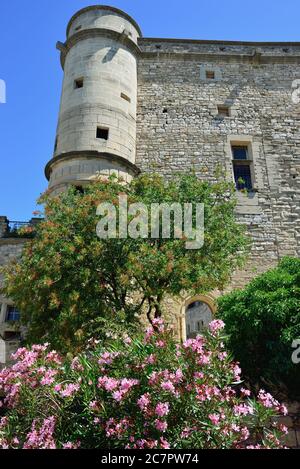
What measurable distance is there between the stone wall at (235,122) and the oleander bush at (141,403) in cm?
749

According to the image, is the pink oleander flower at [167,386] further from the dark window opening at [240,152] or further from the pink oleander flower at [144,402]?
the dark window opening at [240,152]

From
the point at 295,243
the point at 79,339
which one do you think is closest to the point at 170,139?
the point at 295,243

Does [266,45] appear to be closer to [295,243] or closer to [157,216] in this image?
[295,243]

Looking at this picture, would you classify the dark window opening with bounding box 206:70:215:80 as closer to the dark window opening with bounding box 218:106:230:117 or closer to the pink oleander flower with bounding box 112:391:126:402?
the dark window opening with bounding box 218:106:230:117

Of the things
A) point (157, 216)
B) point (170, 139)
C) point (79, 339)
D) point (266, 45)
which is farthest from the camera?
point (266, 45)

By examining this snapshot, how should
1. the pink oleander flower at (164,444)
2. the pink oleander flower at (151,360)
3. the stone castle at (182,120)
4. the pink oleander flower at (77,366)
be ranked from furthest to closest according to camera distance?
the stone castle at (182,120)
the pink oleander flower at (77,366)
the pink oleander flower at (151,360)
the pink oleander flower at (164,444)

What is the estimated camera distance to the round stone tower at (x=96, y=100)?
435 inches

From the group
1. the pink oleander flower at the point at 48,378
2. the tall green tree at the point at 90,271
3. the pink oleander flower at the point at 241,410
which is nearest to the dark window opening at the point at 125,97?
the tall green tree at the point at 90,271

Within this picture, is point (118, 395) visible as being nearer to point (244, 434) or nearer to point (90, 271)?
point (244, 434)

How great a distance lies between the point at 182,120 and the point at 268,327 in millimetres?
8887

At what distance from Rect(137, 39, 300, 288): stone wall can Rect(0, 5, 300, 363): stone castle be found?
0.04m

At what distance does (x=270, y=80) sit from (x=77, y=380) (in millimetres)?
13978

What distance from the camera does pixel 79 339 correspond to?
6.54m

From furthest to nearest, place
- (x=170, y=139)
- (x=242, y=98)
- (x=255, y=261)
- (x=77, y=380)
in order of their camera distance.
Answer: (x=242, y=98) → (x=170, y=139) → (x=255, y=261) → (x=77, y=380)
